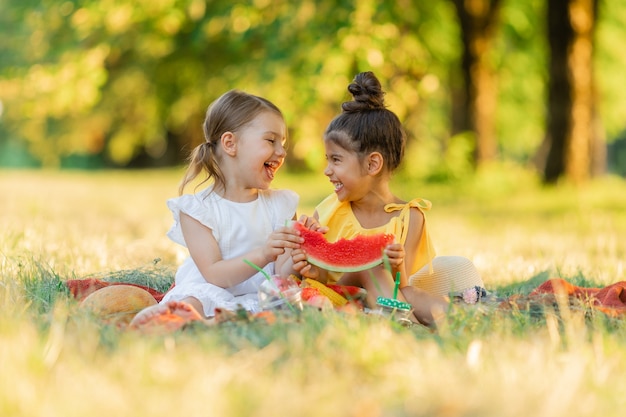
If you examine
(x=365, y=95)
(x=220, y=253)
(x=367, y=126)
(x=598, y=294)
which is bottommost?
(x=598, y=294)

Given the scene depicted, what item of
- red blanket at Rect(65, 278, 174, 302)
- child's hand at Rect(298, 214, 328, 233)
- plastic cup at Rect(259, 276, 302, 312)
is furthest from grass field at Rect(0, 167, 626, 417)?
child's hand at Rect(298, 214, 328, 233)

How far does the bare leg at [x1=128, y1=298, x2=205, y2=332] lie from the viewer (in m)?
3.42

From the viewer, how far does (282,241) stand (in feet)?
13.8

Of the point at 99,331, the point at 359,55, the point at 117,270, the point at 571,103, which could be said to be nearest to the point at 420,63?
the point at 359,55

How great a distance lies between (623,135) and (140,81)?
112 ft

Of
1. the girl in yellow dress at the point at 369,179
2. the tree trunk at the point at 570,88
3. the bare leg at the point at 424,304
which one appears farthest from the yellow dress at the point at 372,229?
the tree trunk at the point at 570,88

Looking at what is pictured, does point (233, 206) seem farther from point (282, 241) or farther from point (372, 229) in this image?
point (372, 229)

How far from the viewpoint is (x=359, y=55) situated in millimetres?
10148

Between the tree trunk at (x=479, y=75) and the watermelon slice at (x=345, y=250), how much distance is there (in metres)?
12.7

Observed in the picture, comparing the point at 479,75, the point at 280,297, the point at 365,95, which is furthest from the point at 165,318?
the point at 479,75

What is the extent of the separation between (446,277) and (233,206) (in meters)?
1.21

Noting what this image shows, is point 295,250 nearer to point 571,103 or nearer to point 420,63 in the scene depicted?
point 420,63

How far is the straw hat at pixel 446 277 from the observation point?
15.6 ft

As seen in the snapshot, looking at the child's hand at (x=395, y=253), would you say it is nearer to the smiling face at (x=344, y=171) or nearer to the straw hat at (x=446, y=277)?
the smiling face at (x=344, y=171)
